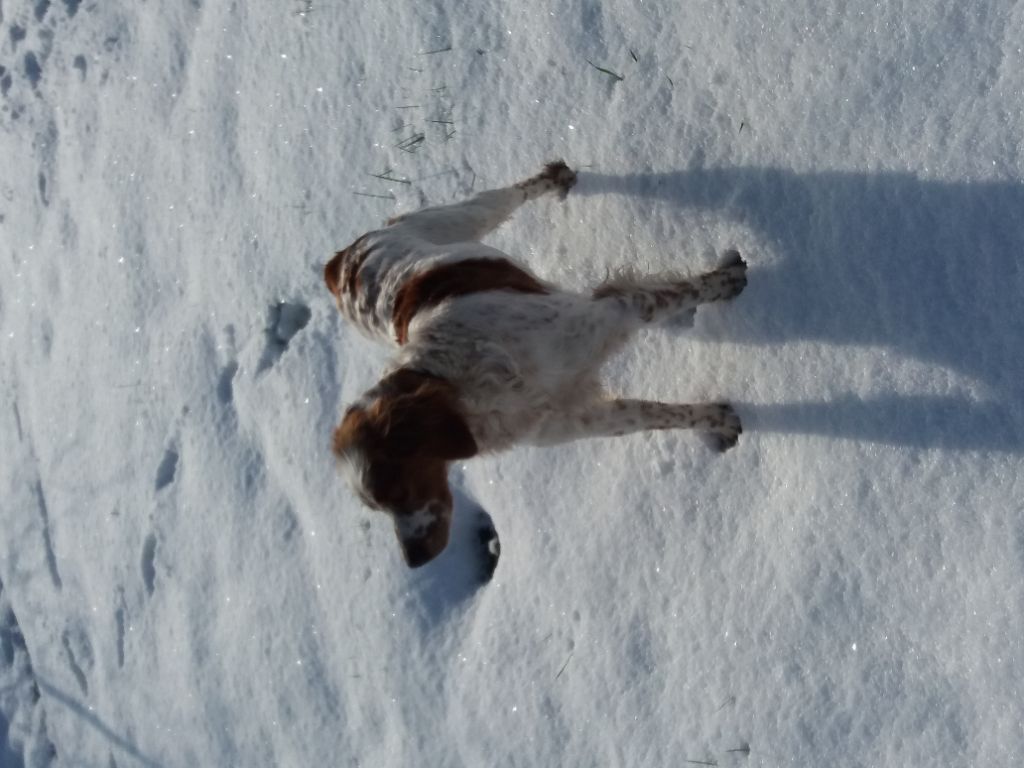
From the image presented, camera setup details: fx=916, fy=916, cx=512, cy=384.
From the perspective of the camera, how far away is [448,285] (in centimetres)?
271

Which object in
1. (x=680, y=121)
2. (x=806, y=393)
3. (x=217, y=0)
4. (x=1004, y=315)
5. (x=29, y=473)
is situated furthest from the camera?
(x=29, y=473)

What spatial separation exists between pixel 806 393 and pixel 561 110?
152cm

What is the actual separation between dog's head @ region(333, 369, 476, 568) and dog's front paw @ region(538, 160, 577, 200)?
1485 mm

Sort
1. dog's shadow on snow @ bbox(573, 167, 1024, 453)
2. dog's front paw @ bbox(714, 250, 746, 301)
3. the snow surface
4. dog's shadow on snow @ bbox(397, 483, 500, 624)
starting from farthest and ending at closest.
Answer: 1. dog's shadow on snow @ bbox(397, 483, 500, 624)
2. dog's front paw @ bbox(714, 250, 746, 301)
3. the snow surface
4. dog's shadow on snow @ bbox(573, 167, 1024, 453)

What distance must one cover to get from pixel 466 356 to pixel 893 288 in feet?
4.54

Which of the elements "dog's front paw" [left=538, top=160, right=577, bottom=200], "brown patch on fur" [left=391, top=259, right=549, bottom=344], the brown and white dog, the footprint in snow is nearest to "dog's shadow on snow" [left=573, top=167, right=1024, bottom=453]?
the brown and white dog

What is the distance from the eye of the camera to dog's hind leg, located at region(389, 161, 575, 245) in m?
3.21

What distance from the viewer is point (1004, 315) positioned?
2650 millimetres

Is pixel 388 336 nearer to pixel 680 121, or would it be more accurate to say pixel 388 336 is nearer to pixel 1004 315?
pixel 680 121

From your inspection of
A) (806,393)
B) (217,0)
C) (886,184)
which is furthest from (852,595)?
(217,0)

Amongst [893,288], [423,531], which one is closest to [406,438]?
[423,531]

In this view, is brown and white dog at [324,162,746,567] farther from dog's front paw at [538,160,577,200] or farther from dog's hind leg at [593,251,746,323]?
dog's front paw at [538,160,577,200]

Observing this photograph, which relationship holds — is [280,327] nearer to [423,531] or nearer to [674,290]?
[674,290]

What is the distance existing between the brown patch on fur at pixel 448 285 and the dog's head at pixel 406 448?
0.34 m
